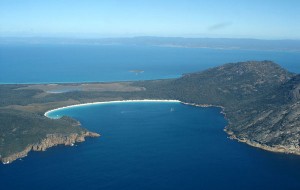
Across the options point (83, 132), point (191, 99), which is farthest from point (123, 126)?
point (191, 99)

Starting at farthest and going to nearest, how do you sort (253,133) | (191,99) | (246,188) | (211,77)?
1. (211,77)
2. (191,99)
3. (253,133)
4. (246,188)

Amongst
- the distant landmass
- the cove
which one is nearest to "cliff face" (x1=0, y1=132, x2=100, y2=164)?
the distant landmass

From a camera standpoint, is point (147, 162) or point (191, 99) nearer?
point (147, 162)

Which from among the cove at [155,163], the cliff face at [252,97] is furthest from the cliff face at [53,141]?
the cliff face at [252,97]

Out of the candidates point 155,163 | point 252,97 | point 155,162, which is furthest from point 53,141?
point 252,97

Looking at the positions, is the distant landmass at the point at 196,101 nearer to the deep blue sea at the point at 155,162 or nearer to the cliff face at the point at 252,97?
the cliff face at the point at 252,97

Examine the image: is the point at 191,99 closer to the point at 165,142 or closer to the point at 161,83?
the point at 161,83

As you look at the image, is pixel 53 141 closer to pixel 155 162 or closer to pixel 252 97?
pixel 155 162
